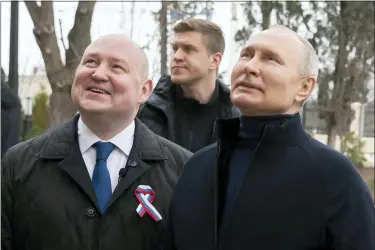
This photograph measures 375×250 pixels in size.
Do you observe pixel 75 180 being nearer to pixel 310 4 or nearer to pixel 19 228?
pixel 19 228

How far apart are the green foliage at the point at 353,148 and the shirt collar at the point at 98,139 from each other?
1021 cm

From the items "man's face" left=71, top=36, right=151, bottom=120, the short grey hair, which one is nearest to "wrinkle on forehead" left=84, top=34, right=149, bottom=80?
"man's face" left=71, top=36, right=151, bottom=120

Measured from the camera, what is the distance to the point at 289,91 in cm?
206

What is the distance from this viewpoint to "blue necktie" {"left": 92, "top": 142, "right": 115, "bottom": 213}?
7.39 feet

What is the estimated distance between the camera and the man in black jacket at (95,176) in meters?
2.22

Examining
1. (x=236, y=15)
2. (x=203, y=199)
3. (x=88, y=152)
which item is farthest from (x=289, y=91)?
(x=236, y=15)

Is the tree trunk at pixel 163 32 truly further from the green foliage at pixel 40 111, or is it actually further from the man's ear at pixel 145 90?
the green foliage at pixel 40 111

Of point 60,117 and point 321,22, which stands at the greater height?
point 321,22

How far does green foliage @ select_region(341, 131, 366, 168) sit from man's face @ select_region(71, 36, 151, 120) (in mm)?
10253

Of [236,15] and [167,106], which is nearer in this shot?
[167,106]

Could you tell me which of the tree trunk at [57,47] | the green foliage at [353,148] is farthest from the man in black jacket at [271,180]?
the green foliage at [353,148]

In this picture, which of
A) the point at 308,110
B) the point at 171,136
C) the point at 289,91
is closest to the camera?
the point at 289,91

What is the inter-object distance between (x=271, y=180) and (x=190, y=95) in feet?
6.58

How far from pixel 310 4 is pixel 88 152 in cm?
963
